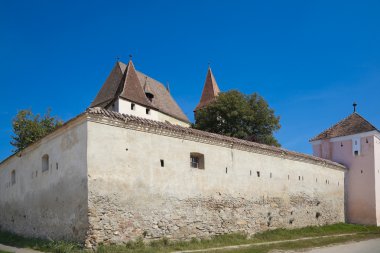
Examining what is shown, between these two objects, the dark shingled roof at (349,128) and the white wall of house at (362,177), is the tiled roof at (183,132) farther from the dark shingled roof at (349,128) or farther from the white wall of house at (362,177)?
the dark shingled roof at (349,128)

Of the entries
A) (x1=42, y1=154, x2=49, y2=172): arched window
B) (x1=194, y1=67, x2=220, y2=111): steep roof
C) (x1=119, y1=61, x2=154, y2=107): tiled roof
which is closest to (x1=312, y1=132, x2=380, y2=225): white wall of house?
(x1=119, y1=61, x2=154, y2=107): tiled roof

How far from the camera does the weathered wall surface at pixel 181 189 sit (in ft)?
42.3

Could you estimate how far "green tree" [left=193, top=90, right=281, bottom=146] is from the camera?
34500mm

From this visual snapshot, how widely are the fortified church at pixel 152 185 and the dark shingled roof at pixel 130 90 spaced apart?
12684mm

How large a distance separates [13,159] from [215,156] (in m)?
10.7

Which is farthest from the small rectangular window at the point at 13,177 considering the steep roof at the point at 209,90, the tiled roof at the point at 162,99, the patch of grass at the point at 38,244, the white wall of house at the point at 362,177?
the steep roof at the point at 209,90

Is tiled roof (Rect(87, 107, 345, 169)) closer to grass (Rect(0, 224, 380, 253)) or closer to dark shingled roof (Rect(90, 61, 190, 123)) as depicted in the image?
grass (Rect(0, 224, 380, 253))

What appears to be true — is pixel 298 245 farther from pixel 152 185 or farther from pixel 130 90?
pixel 130 90

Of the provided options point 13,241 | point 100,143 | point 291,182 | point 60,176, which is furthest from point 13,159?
point 291,182

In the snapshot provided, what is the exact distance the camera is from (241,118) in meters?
34.7

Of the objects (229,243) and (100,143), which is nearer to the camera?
(100,143)

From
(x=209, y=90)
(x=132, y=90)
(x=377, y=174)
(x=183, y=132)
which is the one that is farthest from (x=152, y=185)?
(x=209, y=90)

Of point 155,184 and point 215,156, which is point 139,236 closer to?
point 155,184

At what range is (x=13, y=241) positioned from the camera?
54.3 feet
